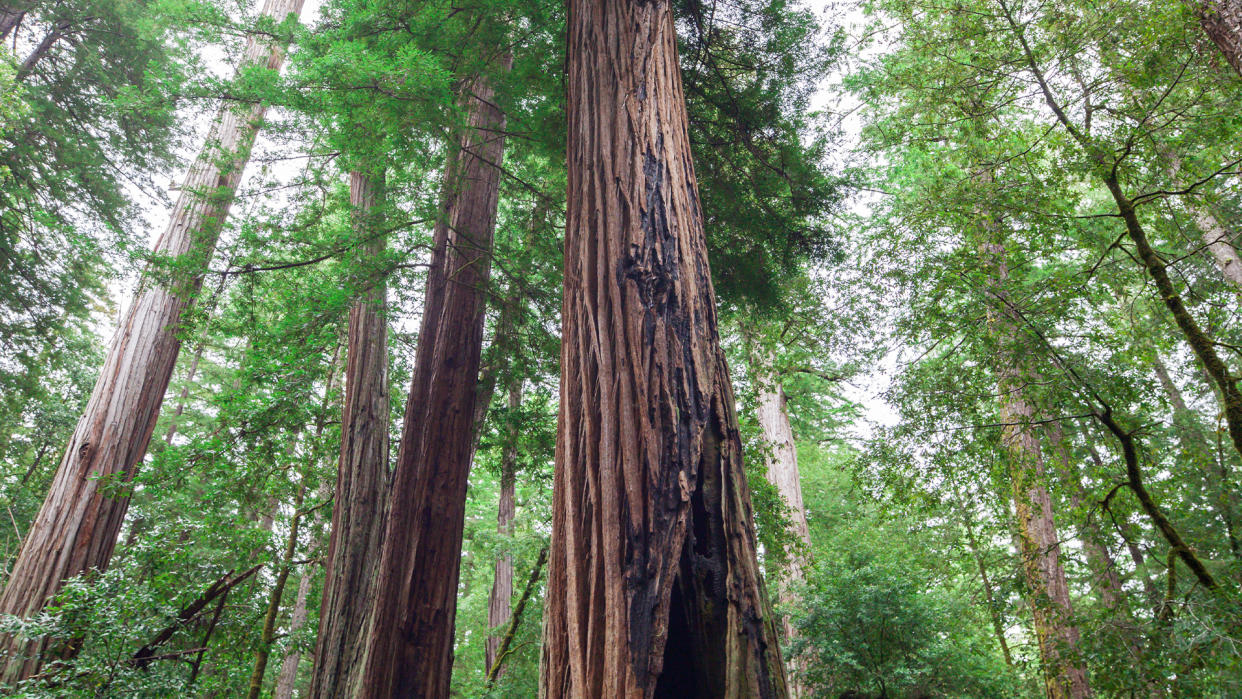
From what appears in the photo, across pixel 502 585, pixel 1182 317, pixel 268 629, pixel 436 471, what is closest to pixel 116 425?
pixel 268 629

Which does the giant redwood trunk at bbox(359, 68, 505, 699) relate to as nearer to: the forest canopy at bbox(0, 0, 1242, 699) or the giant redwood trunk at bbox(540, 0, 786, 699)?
the forest canopy at bbox(0, 0, 1242, 699)

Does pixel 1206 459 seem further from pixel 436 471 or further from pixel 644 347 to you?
pixel 436 471

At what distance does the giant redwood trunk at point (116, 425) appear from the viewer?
16.4ft

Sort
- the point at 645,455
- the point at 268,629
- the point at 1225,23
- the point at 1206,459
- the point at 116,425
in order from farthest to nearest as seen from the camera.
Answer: the point at 268,629
the point at 116,425
the point at 1225,23
the point at 1206,459
the point at 645,455

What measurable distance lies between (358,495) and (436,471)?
127cm

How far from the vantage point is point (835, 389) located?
14.1 meters

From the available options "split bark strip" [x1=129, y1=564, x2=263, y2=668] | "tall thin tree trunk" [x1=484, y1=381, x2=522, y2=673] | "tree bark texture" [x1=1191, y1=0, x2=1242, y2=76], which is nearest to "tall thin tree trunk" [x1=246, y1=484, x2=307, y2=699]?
"split bark strip" [x1=129, y1=564, x2=263, y2=668]

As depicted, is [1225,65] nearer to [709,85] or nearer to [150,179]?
[709,85]

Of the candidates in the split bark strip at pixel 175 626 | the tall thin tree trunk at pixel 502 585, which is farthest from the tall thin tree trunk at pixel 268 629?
the tall thin tree trunk at pixel 502 585

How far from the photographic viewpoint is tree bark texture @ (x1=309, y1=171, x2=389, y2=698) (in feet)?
14.1

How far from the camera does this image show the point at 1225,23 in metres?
4.06

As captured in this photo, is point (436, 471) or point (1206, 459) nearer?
point (1206, 459)

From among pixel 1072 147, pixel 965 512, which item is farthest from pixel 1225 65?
pixel 965 512

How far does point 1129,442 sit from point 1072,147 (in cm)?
222
